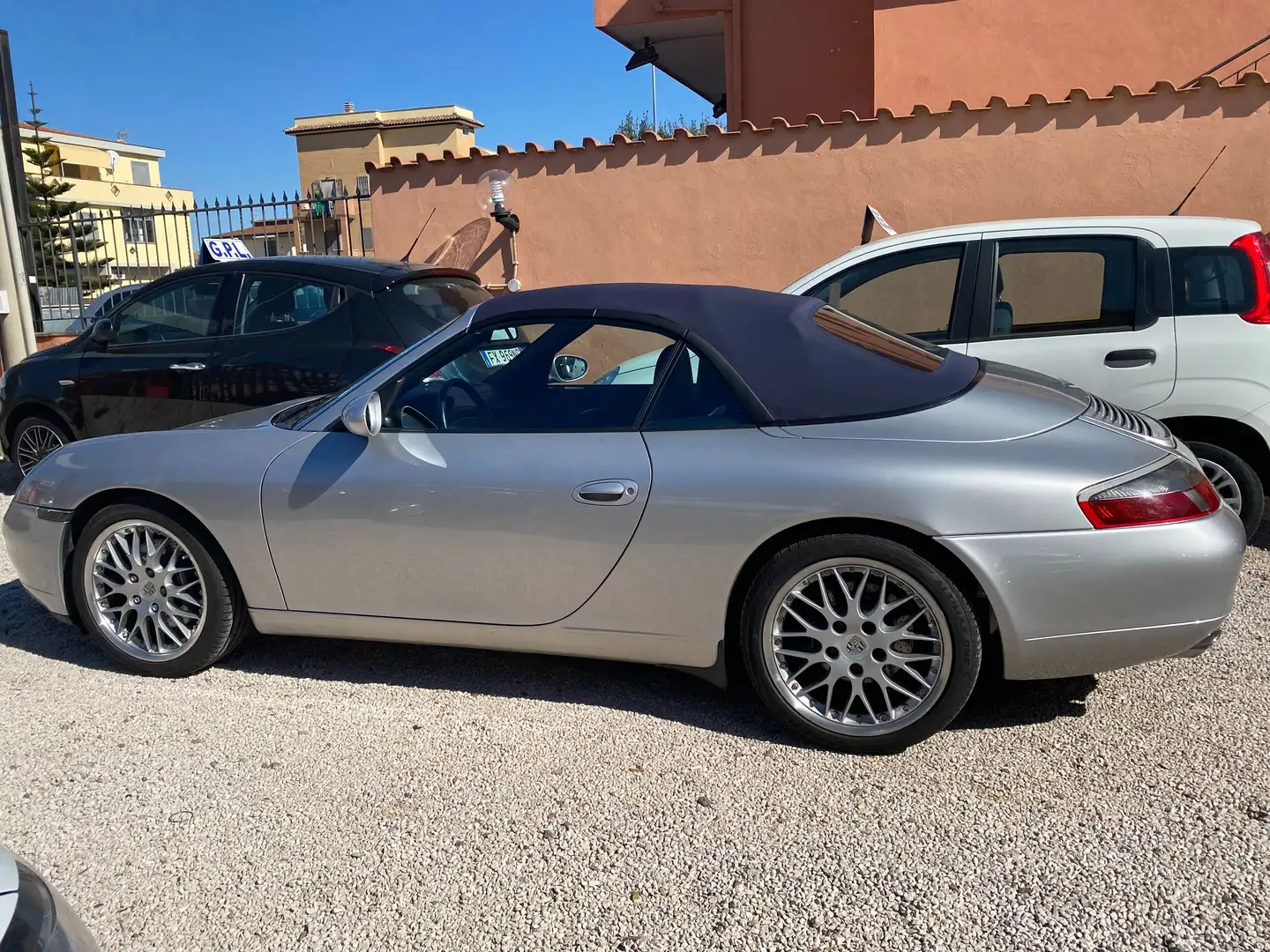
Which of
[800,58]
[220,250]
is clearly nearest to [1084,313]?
[220,250]

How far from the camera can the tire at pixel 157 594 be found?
389 cm

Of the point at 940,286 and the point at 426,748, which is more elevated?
the point at 940,286

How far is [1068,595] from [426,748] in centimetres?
210

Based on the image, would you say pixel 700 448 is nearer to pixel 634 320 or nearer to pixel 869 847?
pixel 634 320

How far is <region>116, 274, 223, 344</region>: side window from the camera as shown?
6.64m

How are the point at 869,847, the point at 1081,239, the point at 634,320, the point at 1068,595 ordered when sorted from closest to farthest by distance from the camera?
the point at 869,847 < the point at 1068,595 < the point at 634,320 < the point at 1081,239

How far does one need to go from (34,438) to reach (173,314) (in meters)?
1.61

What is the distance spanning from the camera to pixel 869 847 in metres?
2.72

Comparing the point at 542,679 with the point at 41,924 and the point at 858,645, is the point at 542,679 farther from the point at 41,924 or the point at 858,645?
the point at 41,924

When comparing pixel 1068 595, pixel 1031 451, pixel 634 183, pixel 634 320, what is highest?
pixel 634 183

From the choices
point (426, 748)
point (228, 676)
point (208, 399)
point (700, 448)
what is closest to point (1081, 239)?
point (700, 448)

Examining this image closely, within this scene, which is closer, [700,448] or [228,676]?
[700,448]

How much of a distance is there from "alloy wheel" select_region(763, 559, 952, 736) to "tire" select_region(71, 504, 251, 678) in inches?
84.7

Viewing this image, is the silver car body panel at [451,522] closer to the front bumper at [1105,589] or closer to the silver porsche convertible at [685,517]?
the silver porsche convertible at [685,517]
